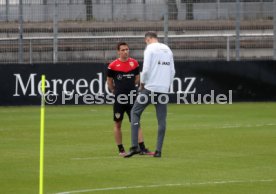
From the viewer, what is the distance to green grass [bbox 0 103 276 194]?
1257 centimetres

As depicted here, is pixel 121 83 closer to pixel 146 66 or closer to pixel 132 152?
pixel 146 66

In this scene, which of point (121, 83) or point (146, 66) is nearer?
point (146, 66)

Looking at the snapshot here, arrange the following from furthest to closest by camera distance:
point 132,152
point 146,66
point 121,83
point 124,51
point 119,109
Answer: point 121,83
point 119,109
point 124,51
point 132,152
point 146,66

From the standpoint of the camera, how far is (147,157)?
15.9 metres

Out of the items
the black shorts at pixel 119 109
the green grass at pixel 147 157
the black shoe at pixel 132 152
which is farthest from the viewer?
the black shorts at pixel 119 109

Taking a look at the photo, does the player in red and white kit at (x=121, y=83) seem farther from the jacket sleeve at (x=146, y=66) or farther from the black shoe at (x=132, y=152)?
the jacket sleeve at (x=146, y=66)

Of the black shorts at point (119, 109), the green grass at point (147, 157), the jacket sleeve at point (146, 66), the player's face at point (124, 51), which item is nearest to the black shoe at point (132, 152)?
the green grass at point (147, 157)

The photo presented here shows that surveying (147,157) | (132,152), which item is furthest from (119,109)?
(147,157)

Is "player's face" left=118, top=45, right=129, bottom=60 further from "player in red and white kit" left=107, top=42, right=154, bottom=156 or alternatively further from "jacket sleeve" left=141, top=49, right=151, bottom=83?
"jacket sleeve" left=141, top=49, right=151, bottom=83

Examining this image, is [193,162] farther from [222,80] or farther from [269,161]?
[222,80]

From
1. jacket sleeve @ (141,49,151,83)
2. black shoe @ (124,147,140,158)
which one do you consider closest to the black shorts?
black shoe @ (124,147,140,158)

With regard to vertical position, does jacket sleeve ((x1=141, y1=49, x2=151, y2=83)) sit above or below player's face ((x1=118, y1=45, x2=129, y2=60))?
below

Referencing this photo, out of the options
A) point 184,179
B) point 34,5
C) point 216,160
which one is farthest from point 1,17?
point 184,179

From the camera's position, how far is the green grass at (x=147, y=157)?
41.2 feet
